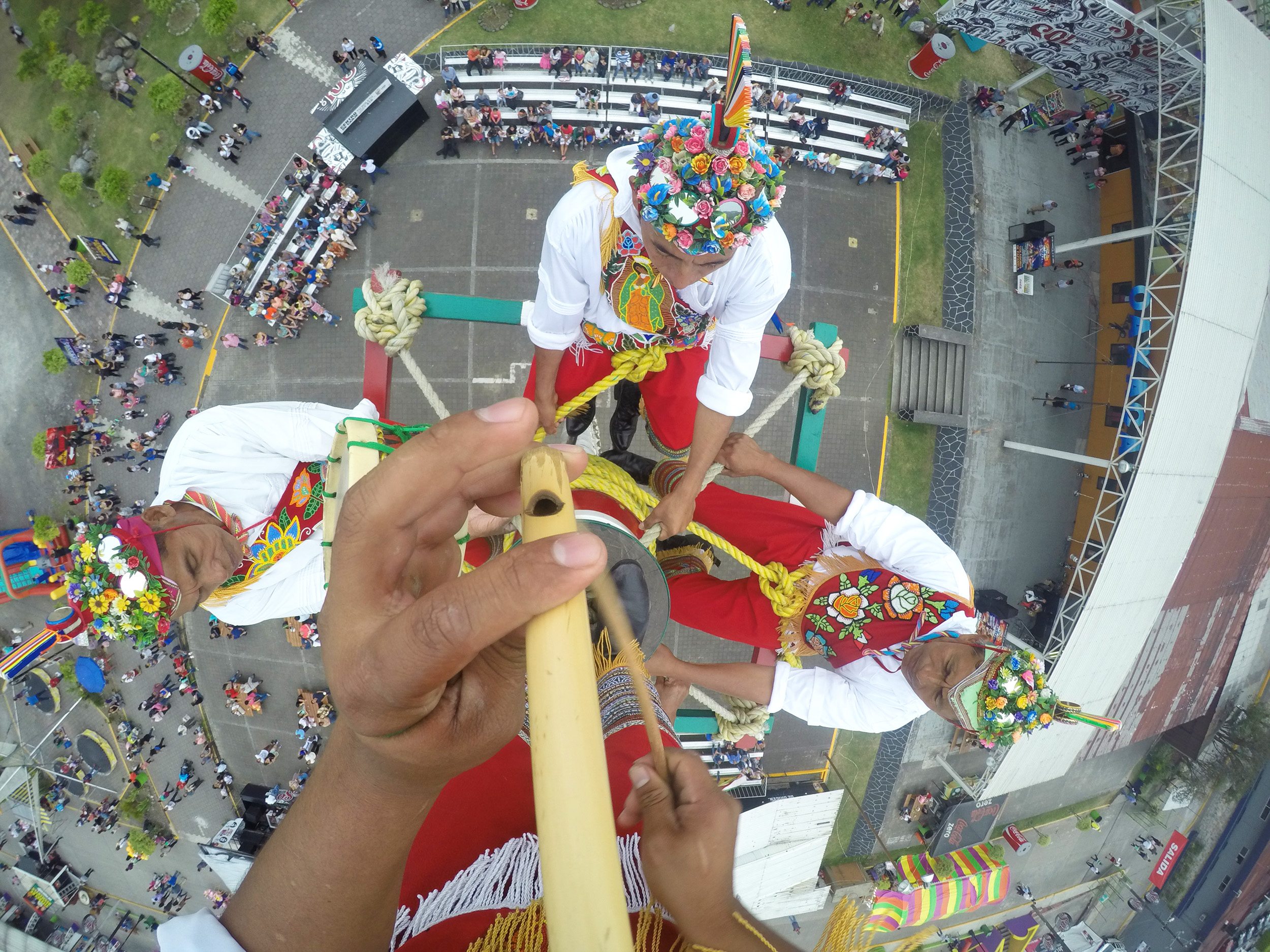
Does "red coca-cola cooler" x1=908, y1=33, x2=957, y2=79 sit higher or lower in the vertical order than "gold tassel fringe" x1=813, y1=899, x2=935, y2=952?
higher

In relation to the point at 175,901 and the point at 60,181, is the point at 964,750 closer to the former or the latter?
the point at 175,901

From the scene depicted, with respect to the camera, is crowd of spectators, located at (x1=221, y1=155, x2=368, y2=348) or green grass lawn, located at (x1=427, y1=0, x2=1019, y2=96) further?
green grass lawn, located at (x1=427, y1=0, x2=1019, y2=96)

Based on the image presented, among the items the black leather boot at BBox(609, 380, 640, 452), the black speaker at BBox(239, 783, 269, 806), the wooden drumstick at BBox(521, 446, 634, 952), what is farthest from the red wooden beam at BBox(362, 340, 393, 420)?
the black speaker at BBox(239, 783, 269, 806)

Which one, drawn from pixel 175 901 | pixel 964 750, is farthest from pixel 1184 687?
pixel 175 901

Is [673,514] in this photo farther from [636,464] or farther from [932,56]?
[932,56]

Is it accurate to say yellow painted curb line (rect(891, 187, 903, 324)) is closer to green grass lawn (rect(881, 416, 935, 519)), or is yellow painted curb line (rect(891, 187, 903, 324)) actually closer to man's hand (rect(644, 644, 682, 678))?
green grass lawn (rect(881, 416, 935, 519))

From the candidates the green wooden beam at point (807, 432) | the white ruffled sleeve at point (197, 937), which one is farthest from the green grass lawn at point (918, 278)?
the white ruffled sleeve at point (197, 937)
